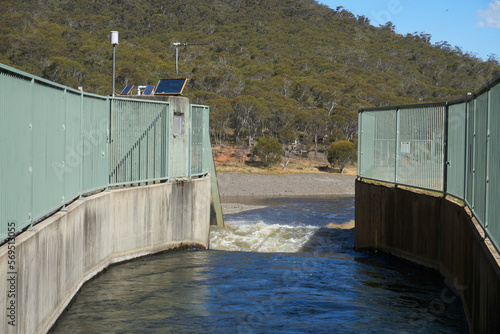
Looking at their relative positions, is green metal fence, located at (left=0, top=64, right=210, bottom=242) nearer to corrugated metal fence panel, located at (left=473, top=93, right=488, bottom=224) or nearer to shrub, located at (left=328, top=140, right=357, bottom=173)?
corrugated metal fence panel, located at (left=473, top=93, right=488, bottom=224)

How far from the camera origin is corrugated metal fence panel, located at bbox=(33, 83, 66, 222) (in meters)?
7.23

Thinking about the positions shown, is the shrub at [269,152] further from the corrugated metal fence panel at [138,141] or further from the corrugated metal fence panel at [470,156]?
the corrugated metal fence panel at [470,156]

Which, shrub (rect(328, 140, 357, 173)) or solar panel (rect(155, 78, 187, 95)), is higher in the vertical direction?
solar panel (rect(155, 78, 187, 95))

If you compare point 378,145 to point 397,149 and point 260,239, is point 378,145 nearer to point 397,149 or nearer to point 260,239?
point 397,149

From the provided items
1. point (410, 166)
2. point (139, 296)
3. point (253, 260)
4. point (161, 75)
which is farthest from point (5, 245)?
point (161, 75)

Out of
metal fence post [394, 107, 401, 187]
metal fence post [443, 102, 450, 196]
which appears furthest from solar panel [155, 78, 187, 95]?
metal fence post [443, 102, 450, 196]

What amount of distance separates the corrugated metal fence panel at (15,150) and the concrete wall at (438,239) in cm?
438

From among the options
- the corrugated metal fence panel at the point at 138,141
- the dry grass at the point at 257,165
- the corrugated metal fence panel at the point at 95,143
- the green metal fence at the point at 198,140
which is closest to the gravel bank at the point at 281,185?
the dry grass at the point at 257,165

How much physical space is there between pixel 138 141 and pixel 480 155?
305 inches

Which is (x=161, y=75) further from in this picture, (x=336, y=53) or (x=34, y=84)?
(x=34, y=84)

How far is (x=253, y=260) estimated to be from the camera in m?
13.8

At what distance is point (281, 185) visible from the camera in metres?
46.9

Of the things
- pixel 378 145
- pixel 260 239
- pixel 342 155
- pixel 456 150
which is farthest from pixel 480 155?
pixel 342 155

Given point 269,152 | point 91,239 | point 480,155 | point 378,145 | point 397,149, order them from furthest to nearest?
point 269,152 < point 378,145 < point 397,149 < point 91,239 < point 480,155
